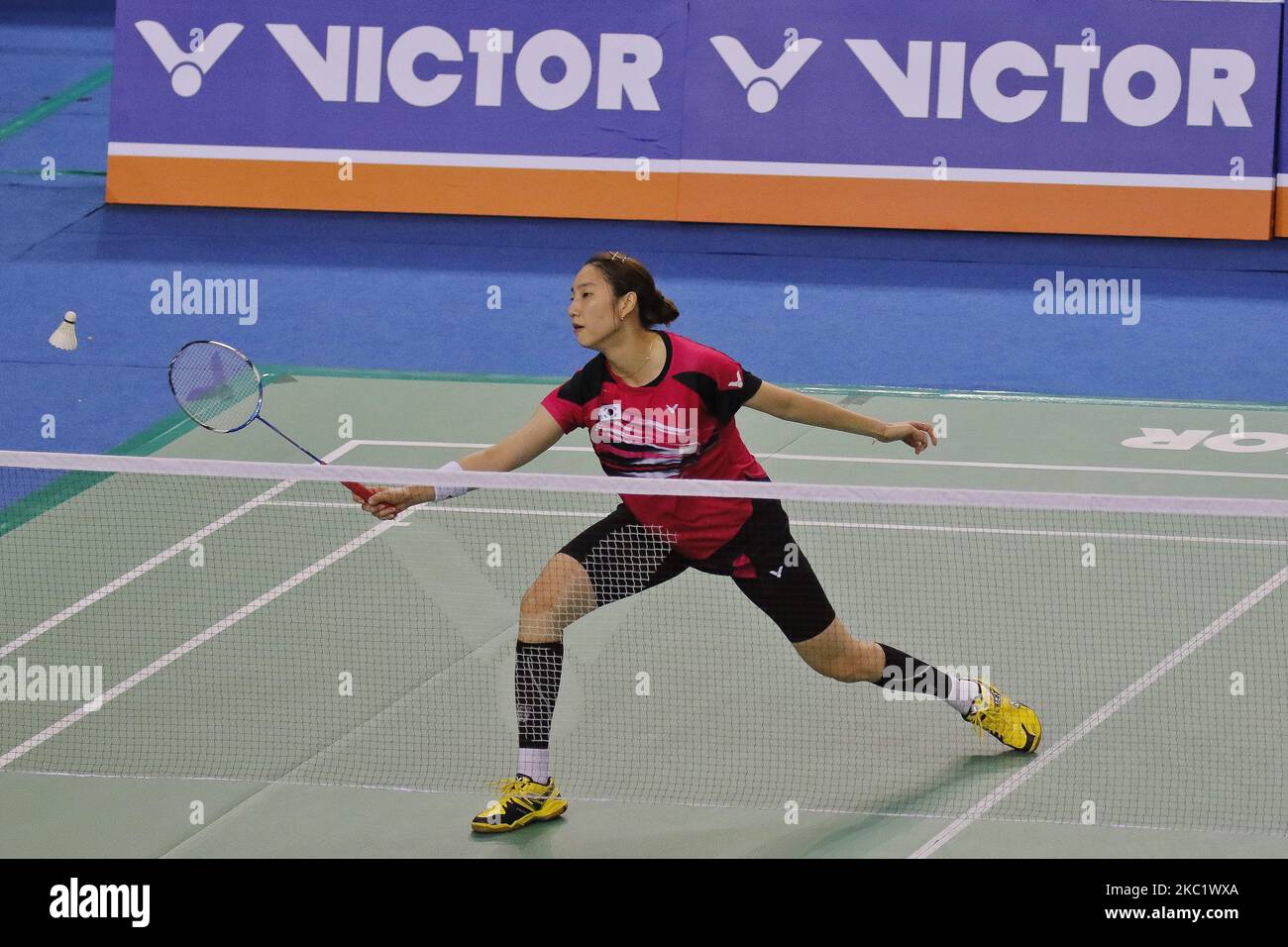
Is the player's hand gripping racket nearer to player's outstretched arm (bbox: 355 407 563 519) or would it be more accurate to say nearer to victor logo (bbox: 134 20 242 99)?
player's outstretched arm (bbox: 355 407 563 519)

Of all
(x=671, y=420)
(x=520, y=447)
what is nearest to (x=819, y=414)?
(x=671, y=420)

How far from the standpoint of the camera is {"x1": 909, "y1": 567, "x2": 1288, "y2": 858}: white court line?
219 inches

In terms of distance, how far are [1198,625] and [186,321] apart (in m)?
6.91

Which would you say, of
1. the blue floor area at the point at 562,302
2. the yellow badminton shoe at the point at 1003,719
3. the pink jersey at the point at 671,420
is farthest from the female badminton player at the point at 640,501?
the blue floor area at the point at 562,302

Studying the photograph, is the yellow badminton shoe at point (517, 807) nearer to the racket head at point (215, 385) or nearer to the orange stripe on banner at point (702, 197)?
the racket head at point (215, 385)

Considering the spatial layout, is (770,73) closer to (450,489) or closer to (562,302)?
(562,302)

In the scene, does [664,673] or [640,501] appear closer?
[640,501]

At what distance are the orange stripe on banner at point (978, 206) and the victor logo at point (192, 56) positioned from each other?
3422 mm

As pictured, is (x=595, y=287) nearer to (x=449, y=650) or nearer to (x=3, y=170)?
(x=449, y=650)

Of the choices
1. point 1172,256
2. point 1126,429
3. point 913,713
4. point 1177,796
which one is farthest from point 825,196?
point 1177,796

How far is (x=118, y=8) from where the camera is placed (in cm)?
1200

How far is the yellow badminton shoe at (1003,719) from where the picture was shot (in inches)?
234

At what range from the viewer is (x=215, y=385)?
5906mm

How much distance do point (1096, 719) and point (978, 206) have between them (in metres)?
5.96
